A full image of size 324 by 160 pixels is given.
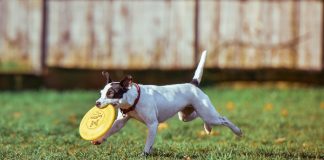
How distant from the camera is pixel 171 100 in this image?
22.6 ft

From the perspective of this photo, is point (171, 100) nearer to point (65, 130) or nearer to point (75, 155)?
point (75, 155)

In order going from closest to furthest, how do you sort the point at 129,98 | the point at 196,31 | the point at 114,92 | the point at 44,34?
the point at 114,92 < the point at 129,98 < the point at 44,34 < the point at 196,31

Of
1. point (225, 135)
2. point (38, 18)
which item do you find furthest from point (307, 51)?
point (225, 135)

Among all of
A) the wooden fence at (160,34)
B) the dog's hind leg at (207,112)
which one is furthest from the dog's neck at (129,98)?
the wooden fence at (160,34)

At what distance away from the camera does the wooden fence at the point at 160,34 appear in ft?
45.8

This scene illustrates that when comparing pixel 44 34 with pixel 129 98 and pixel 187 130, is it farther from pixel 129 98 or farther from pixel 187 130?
pixel 129 98

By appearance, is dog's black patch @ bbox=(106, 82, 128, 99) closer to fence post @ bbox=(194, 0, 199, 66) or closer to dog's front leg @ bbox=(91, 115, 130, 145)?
dog's front leg @ bbox=(91, 115, 130, 145)

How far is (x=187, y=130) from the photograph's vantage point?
9062 millimetres

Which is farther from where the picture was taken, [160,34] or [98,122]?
[160,34]

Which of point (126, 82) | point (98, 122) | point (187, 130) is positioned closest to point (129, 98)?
point (126, 82)

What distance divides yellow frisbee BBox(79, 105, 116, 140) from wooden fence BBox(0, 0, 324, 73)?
7167 millimetres

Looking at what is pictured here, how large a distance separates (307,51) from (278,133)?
565cm

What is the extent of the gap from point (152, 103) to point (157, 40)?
7.51 meters

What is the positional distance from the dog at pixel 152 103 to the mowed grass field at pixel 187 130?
0.91 ft
